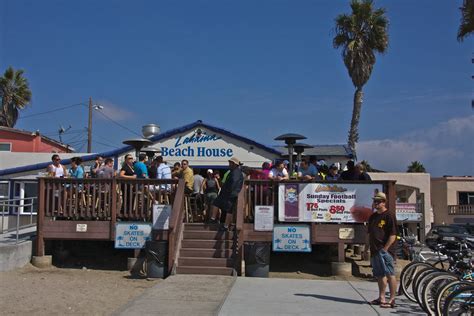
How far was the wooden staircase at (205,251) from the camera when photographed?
10.7m

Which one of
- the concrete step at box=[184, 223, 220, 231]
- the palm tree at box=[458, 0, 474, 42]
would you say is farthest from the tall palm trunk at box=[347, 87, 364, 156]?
the concrete step at box=[184, 223, 220, 231]

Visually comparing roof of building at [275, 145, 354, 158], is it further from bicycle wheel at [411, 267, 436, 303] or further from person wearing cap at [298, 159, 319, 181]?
bicycle wheel at [411, 267, 436, 303]

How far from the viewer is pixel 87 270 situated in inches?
464

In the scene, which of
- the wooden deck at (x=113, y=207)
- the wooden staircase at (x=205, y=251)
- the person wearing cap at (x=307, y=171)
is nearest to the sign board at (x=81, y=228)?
the wooden deck at (x=113, y=207)

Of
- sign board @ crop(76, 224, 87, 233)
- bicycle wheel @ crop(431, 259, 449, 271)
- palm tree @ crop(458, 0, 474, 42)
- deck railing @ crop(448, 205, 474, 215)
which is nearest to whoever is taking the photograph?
bicycle wheel @ crop(431, 259, 449, 271)

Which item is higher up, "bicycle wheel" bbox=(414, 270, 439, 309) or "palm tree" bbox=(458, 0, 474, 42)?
"palm tree" bbox=(458, 0, 474, 42)

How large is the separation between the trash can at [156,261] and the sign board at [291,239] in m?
2.44

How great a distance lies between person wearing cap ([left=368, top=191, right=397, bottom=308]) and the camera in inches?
314

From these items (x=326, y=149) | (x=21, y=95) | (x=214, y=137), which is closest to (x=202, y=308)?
(x=214, y=137)

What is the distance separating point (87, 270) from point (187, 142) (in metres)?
7.88

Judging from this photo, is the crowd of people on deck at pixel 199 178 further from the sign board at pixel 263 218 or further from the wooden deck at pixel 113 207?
the sign board at pixel 263 218

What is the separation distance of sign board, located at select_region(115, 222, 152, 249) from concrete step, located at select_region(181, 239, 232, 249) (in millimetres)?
903

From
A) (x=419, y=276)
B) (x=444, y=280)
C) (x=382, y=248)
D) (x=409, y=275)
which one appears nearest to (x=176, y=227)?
(x=382, y=248)

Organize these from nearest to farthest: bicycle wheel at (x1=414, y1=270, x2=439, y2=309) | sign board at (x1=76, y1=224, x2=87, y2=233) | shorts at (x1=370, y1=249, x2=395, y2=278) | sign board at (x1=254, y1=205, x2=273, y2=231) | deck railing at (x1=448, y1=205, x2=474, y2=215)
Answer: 1. bicycle wheel at (x1=414, y1=270, x2=439, y2=309)
2. shorts at (x1=370, y1=249, x2=395, y2=278)
3. sign board at (x1=254, y1=205, x2=273, y2=231)
4. sign board at (x1=76, y1=224, x2=87, y2=233)
5. deck railing at (x1=448, y1=205, x2=474, y2=215)
